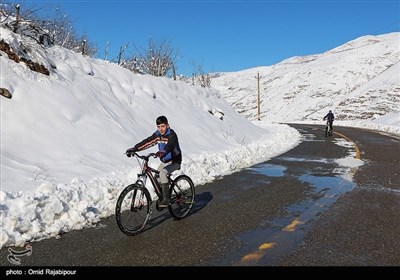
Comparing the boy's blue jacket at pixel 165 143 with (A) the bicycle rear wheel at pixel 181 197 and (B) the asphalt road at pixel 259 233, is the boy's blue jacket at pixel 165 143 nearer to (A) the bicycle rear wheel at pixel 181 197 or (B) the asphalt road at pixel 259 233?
(A) the bicycle rear wheel at pixel 181 197

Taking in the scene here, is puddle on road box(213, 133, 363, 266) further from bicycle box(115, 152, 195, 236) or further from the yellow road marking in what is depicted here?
bicycle box(115, 152, 195, 236)

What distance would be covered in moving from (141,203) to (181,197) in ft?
3.67

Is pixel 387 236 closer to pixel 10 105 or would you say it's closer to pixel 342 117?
pixel 10 105

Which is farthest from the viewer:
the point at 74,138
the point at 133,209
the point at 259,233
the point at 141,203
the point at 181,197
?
the point at 74,138

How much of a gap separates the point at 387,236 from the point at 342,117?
225ft

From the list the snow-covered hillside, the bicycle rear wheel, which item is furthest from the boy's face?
the snow-covered hillside

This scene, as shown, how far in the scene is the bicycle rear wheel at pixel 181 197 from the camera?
7.05 m

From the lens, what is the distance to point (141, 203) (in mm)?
6293

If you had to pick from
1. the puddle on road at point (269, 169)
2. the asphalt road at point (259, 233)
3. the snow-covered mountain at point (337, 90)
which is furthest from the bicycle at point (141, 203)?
the snow-covered mountain at point (337, 90)

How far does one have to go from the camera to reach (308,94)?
94.8 metres

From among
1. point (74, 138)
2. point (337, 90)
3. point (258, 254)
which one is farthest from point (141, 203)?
point (337, 90)

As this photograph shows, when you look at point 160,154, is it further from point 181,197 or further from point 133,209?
point 181,197

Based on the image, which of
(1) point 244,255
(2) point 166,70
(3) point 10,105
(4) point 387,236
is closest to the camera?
(1) point 244,255
